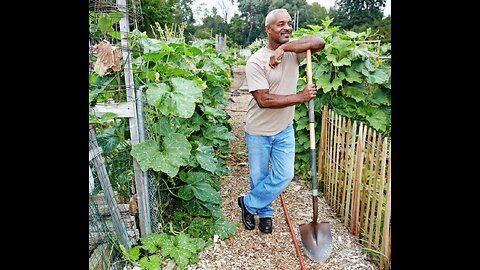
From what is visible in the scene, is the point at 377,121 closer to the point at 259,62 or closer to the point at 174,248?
the point at 259,62

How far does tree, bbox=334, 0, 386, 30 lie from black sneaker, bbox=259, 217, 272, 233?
38.6 metres

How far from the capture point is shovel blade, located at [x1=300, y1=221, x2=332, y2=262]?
3.05 m

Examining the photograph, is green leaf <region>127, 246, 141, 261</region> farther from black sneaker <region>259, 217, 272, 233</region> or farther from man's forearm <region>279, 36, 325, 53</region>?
man's forearm <region>279, 36, 325, 53</region>

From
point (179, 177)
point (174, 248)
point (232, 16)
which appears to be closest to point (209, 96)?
point (179, 177)

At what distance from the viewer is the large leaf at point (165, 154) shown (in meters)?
2.64

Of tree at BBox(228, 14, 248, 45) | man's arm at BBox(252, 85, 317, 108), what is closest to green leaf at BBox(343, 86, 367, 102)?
man's arm at BBox(252, 85, 317, 108)

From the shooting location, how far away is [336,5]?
45.7 metres

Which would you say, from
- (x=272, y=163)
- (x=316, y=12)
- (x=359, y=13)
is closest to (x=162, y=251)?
(x=272, y=163)

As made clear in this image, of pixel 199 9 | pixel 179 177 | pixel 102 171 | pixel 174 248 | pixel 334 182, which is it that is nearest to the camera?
pixel 102 171

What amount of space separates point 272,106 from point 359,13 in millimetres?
41146

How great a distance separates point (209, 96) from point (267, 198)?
194 centimetres

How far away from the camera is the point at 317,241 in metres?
3.11

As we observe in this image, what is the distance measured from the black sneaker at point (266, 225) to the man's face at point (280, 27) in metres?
1.52
